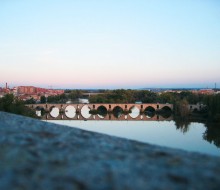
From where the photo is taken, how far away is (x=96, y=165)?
0.73m

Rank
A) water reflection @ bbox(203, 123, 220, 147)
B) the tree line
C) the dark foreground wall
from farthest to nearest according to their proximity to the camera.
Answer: the tree line
water reflection @ bbox(203, 123, 220, 147)
the dark foreground wall

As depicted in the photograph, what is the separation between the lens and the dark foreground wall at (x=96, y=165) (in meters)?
0.63

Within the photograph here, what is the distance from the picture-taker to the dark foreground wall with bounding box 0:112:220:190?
630 millimetres

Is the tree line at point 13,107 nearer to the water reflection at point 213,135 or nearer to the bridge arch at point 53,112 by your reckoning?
the water reflection at point 213,135

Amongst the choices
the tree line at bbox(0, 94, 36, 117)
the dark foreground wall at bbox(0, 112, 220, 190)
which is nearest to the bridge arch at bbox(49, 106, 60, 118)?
the tree line at bbox(0, 94, 36, 117)

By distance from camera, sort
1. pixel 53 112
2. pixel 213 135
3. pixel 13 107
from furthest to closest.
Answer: pixel 53 112 < pixel 13 107 < pixel 213 135

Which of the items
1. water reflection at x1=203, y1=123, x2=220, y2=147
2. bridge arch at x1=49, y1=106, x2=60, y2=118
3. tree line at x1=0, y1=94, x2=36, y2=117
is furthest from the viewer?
bridge arch at x1=49, y1=106, x2=60, y2=118

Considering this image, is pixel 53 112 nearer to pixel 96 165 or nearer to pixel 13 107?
pixel 13 107

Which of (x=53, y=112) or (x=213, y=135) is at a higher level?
(x=213, y=135)

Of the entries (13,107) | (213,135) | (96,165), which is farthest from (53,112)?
(96,165)

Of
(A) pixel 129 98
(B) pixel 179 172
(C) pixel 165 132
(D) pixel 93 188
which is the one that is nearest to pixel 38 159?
(D) pixel 93 188

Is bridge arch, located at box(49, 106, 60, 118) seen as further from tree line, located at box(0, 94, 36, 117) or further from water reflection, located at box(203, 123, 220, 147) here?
water reflection, located at box(203, 123, 220, 147)

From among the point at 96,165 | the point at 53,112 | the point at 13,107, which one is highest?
the point at 96,165

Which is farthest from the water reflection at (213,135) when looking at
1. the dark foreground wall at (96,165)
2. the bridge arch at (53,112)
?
the bridge arch at (53,112)
